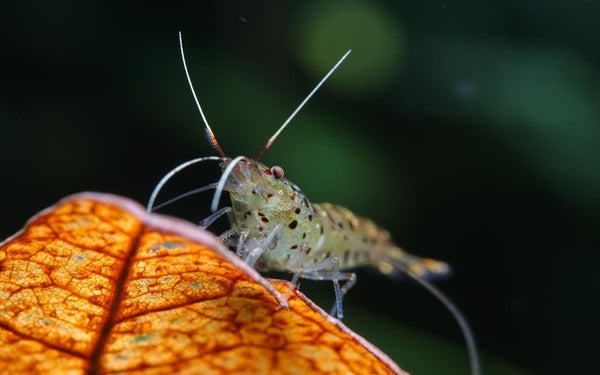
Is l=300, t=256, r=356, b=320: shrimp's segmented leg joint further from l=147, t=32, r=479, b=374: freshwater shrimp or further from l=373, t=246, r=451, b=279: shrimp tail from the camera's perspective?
l=373, t=246, r=451, b=279: shrimp tail

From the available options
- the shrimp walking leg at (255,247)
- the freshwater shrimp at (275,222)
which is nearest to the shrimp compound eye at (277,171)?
the freshwater shrimp at (275,222)

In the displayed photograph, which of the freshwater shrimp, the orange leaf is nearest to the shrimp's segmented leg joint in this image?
the freshwater shrimp

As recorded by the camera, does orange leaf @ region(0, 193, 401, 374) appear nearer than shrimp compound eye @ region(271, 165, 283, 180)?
Yes

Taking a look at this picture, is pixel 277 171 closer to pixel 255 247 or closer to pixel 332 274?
pixel 255 247

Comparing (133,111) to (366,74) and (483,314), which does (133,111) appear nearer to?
(366,74)

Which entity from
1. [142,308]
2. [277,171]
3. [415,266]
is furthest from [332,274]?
[415,266]
